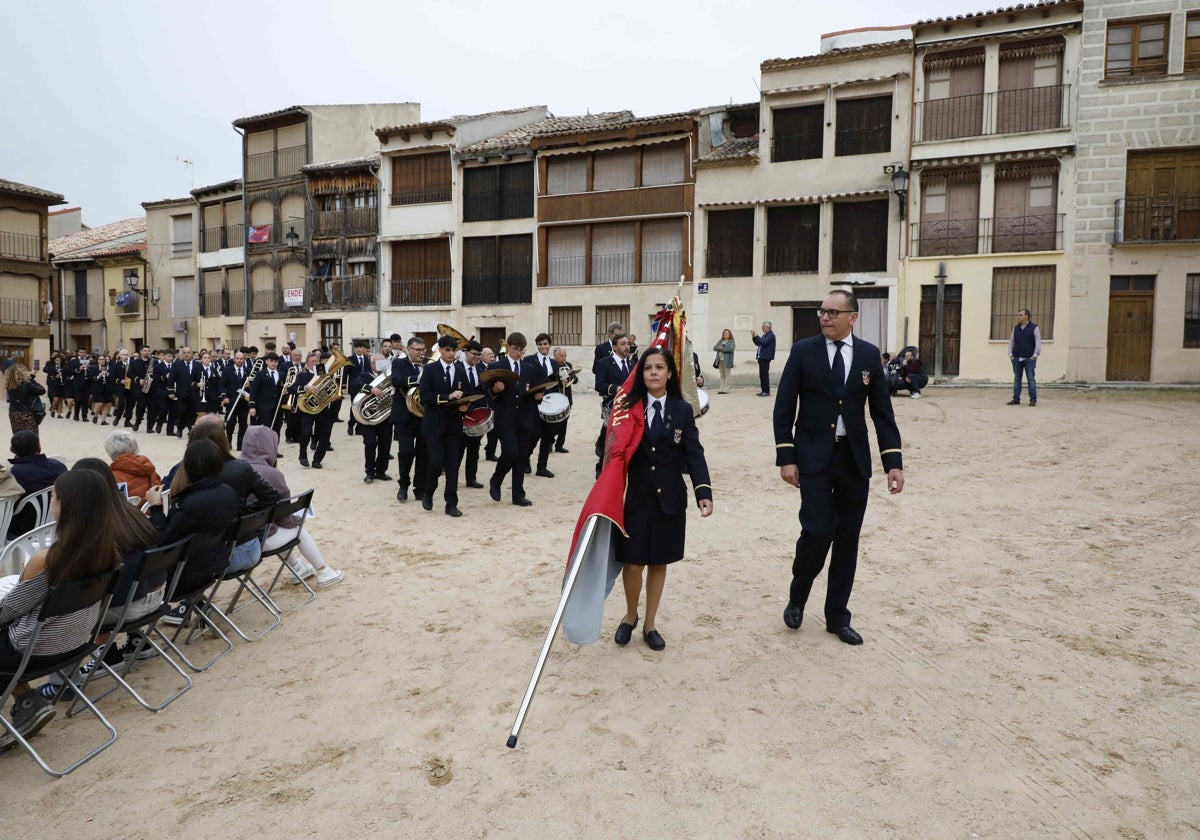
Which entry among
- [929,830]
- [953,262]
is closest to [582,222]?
[953,262]

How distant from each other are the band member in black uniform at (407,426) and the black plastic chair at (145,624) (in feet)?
16.4

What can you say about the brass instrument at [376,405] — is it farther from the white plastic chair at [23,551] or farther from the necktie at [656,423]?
the necktie at [656,423]

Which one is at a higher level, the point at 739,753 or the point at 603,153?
the point at 603,153

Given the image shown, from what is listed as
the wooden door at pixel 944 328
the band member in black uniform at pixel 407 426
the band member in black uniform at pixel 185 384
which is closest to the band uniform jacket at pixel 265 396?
the band member in black uniform at pixel 185 384

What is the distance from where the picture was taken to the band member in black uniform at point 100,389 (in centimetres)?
1944

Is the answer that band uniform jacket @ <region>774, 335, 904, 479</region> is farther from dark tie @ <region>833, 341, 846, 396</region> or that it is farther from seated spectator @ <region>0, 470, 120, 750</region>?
seated spectator @ <region>0, 470, 120, 750</region>

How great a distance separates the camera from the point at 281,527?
6188mm

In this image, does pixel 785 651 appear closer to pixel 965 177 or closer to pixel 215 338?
pixel 965 177

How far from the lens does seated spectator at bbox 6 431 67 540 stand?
589 cm

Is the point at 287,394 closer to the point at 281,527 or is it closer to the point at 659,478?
the point at 281,527

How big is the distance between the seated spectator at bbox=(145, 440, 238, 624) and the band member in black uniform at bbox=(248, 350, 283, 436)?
926 cm

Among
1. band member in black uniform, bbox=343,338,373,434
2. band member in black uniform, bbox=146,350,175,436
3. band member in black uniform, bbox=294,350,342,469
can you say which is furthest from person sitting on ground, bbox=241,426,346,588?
band member in black uniform, bbox=146,350,175,436

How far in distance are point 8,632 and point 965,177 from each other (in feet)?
77.0

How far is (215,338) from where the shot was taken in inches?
1487
